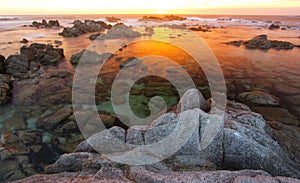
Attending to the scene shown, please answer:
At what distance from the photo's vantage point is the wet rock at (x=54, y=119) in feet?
38.0

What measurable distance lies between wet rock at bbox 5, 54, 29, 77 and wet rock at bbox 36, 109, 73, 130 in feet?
34.7

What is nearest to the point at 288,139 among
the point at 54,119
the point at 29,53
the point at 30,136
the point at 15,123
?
the point at 54,119

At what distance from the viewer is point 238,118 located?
8867 millimetres

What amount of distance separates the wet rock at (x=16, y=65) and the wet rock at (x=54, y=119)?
34.7 feet

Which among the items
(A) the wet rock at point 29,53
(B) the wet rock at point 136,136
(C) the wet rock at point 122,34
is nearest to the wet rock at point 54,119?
(B) the wet rock at point 136,136

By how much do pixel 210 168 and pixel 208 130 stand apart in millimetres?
1412

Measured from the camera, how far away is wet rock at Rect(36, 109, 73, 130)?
456 inches

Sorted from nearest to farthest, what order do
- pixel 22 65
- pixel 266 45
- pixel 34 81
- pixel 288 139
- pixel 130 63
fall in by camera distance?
pixel 288 139 < pixel 34 81 < pixel 22 65 < pixel 130 63 < pixel 266 45

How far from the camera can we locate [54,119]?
12.0 meters

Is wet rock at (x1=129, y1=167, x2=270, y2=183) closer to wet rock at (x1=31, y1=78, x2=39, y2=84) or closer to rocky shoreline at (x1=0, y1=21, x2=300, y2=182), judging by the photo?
rocky shoreline at (x1=0, y1=21, x2=300, y2=182)

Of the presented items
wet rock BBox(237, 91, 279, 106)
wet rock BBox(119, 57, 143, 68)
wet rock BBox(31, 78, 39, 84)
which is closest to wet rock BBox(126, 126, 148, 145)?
wet rock BBox(237, 91, 279, 106)

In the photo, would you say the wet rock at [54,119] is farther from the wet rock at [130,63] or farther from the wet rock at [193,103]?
the wet rock at [130,63]

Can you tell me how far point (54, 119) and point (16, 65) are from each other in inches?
522

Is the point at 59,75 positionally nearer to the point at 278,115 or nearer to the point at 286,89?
the point at 278,115
